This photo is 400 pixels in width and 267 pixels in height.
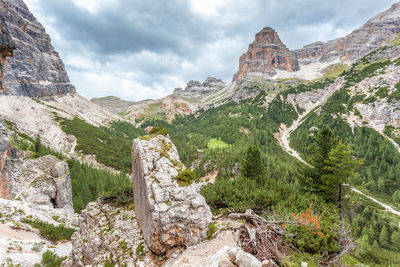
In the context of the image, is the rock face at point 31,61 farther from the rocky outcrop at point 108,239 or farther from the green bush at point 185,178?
the green bush at point 185,178

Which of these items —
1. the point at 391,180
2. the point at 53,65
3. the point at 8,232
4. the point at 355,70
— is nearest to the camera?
the point at 8,232

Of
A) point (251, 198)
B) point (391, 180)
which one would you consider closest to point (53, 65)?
point (251, 198)

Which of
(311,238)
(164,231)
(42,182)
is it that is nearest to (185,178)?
(164,231)

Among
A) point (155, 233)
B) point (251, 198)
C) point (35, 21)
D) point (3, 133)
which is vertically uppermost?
point (35, 21)

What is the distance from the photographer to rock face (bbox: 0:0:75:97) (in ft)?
398

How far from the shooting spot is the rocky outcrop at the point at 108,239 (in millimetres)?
9993

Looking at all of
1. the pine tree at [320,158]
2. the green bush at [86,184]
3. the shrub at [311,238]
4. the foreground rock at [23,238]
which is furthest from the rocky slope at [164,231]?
the green bush at [86,184]

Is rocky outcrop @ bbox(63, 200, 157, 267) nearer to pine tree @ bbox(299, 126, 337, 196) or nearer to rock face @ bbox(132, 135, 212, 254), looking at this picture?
rock face @ bbox(132, 135, 212, 254)

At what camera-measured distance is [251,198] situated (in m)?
18.5

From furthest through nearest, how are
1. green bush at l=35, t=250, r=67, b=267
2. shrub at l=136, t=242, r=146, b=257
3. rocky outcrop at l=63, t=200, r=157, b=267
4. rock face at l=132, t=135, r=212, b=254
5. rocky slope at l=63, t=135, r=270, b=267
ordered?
green bush at l=35, t=250, r=67, b=267
rocky outcrop at l=63, t=200, r=157, b=267
shrub at l=136, t=242, r=146, b=257
rock face at l=132, t=135, r=212, b=254
rocky slope at l=63, t=135, r=270, b=267

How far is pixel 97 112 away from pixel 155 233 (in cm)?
19933

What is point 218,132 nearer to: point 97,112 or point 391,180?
point 391,180

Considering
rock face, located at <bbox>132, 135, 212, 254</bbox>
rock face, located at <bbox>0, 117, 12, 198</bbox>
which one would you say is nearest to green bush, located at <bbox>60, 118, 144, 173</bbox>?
rock face, located at <bbox>0, 117, 12, 198</bbox>

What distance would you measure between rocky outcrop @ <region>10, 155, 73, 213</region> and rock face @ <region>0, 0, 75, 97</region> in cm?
10088
